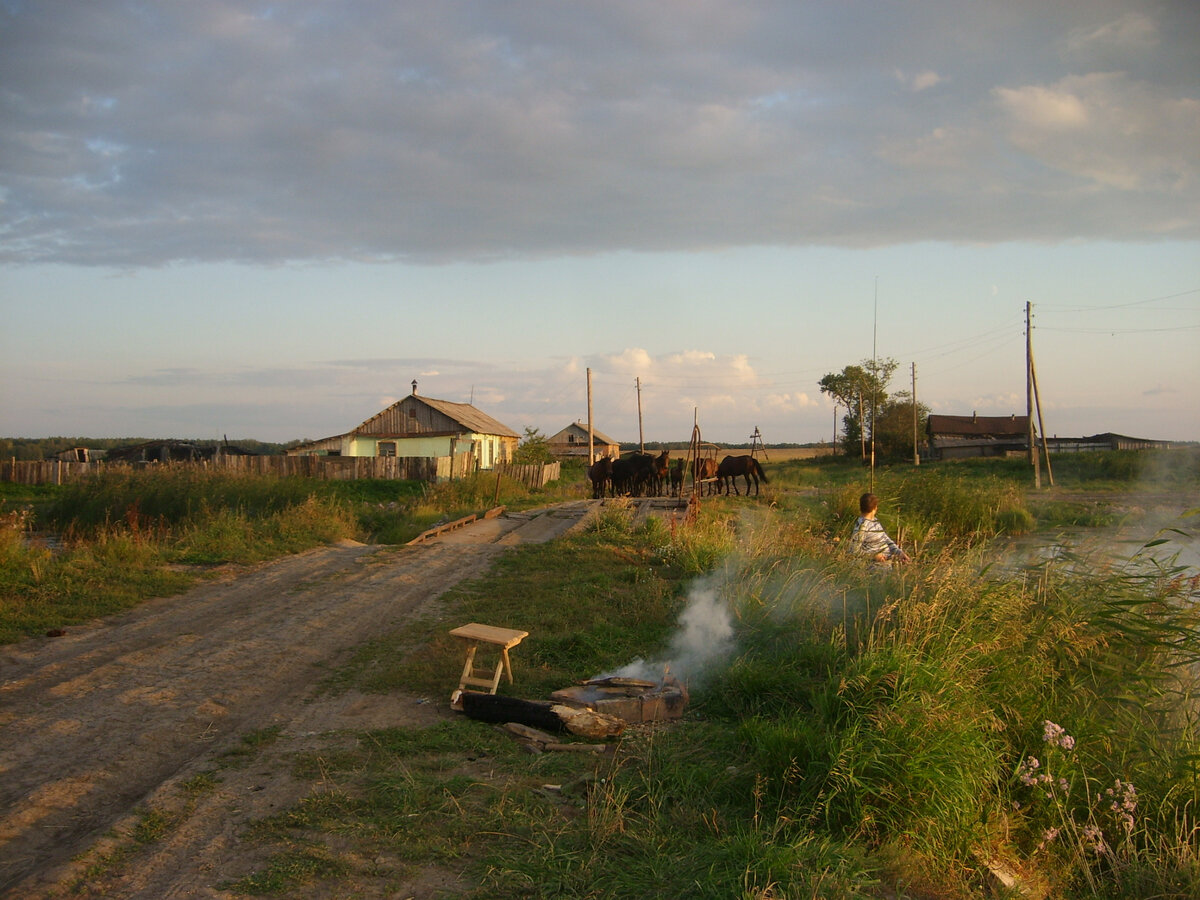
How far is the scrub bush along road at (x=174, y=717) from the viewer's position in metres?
3.67

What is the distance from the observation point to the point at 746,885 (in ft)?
11.1

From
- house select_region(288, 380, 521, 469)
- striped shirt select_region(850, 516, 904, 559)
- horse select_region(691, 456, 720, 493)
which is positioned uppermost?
house select_region(288, 380, 521, 469)

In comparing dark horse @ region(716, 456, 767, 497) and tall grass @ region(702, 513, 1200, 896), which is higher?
dark horse @ region(716, 456, 767, 497)

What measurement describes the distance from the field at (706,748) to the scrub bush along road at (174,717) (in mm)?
31

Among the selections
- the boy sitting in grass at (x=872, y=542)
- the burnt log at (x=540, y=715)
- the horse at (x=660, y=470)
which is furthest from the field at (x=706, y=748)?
the horse at (x=660, y=470)

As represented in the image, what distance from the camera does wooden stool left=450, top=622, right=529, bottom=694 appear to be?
607 cm

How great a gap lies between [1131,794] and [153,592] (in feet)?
31.8

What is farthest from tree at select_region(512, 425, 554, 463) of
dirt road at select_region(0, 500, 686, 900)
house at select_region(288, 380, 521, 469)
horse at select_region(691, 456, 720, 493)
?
dirt road at select_region(0, 500, 686, 900)

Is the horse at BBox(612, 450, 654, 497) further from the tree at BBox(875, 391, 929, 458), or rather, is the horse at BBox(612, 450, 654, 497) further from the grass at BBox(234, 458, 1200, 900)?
the tree at BBox(875, 391, 929, 458)

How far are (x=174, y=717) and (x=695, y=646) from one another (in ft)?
13.1

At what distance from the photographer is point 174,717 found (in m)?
5.55

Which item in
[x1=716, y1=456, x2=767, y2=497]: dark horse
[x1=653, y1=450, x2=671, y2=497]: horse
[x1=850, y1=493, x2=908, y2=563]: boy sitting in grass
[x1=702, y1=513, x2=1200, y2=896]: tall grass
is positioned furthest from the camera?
[x1=716, y1=456, x2=767, y2=497]: dark horse

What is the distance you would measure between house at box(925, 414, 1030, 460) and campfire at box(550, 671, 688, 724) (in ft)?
178

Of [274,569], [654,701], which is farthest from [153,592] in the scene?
[654,701]
